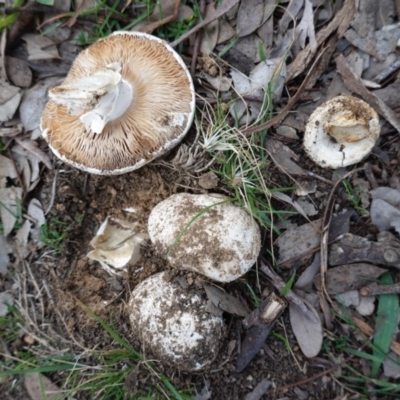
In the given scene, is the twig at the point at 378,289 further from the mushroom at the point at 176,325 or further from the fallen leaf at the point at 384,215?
the mushroom at the point at 176,325

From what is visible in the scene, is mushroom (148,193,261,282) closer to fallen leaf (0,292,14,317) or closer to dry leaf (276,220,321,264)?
dry leaf (276,220,321,264)

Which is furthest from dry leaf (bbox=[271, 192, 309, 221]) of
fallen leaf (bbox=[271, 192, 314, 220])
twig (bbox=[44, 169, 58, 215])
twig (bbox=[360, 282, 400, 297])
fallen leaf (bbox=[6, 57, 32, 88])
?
fallen leaf (bbox=[6, 57, 32, 88])

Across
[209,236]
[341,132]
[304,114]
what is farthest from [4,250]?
[341,132]

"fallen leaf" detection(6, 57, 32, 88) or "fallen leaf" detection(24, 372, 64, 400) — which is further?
"fallen leaf" detection(6, 57, 32, 88)

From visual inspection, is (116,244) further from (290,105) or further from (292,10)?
(292,10)

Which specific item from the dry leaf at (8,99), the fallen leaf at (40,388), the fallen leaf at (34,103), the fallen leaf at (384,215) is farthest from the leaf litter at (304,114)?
the fallen leaf at (40,388)

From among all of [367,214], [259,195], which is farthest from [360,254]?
[259,195]
